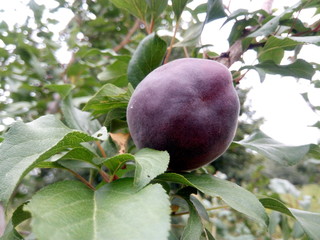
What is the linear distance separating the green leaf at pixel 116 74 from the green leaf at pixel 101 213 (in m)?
0.46

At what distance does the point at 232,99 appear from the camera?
0.57 metres

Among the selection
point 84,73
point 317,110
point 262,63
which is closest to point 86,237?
point 262,63

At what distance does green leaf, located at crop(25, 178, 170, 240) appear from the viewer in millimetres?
308

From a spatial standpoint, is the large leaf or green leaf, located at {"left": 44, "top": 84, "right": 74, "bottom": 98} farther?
green leaf, located at {"left": 44, "top": 84, "right": 74, "bottom": 98}

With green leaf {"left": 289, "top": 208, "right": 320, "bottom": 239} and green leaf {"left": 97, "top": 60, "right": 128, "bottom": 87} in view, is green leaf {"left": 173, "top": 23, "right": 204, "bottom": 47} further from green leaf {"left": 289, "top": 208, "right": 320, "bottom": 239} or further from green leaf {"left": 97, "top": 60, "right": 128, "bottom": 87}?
green leaf {"left": 289, "top": 208, "right": 320, "bottom": 239}

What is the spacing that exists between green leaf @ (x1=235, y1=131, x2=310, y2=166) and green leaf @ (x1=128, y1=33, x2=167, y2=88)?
251 millimetres

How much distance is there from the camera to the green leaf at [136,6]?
2.49ft

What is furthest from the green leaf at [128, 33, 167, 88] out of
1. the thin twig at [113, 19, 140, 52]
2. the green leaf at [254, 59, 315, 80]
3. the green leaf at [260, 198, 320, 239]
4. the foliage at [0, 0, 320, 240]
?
the thin twig at [113, 19, 140, 52]

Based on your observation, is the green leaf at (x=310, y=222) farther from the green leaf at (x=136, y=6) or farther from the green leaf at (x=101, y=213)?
the green leaf at (x=136, y=6)

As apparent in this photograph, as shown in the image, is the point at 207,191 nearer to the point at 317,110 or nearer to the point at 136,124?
the point at 136,124

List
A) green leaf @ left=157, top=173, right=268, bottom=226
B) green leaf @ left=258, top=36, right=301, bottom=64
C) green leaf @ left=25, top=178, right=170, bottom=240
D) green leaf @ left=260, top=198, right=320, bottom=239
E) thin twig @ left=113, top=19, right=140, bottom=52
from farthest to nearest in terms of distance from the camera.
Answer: thin twig @ left=113, top=19, right=140, bottom=52 → green leaf @ left=258, top=36, right=301, bottom=64 → green leaf @ left=260, top=198, right=320, bottom=239 → green leaf @ left=157, top=173, right=268, bottom=226 → green leaf @ left=25, top=178, right=170, bottom=240

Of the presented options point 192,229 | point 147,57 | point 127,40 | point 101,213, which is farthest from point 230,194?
point 127,40

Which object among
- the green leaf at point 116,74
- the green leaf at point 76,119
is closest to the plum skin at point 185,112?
the green leaf at point 76,119

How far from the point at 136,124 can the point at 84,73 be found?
120 cm
